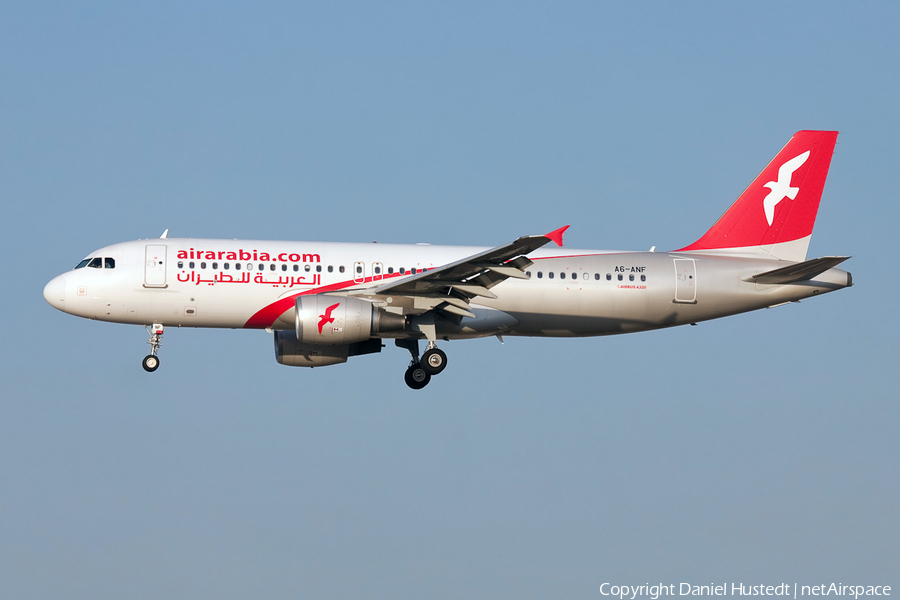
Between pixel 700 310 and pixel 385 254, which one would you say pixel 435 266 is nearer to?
pixel 385 254

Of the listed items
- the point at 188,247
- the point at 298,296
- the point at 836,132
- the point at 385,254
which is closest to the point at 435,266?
the point at 385,254

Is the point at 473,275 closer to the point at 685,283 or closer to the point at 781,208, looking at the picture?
the point at 685,283

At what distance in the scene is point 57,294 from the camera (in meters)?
36.0

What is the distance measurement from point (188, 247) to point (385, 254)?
244 inches

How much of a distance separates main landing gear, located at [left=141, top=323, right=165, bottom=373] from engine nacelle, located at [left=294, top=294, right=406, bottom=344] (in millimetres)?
5153

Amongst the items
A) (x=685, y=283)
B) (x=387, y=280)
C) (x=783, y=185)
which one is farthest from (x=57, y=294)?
(x=783, y=185)

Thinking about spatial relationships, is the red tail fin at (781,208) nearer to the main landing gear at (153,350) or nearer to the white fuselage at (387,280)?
the white fuselage at (387,280)

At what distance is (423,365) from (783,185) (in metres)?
14.7

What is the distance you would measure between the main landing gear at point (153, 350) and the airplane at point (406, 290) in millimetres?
32

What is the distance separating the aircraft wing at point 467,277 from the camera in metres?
32.0

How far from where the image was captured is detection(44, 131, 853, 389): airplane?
34.8 metres

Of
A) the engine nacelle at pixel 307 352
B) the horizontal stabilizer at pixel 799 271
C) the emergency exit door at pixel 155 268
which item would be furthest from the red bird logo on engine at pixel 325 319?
the horizontal stabilizer at pixel 799 271

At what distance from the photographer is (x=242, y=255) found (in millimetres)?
35750

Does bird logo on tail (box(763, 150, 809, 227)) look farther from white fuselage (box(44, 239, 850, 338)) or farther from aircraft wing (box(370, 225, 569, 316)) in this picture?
aircraft wing (box(370, 225, 569, 316))
